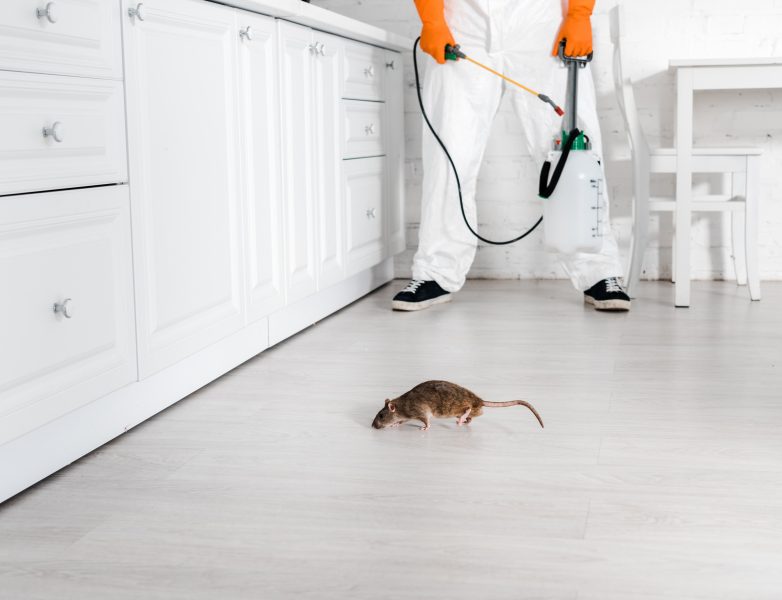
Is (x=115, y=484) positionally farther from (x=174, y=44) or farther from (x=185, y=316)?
(x=174, y=44)

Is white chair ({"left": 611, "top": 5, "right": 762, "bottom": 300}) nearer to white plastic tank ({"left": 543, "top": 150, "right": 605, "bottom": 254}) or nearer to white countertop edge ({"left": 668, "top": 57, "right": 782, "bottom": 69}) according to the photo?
white countertop edge ({"left": 668, "top": 57, "right": 782, "bottom": 69})

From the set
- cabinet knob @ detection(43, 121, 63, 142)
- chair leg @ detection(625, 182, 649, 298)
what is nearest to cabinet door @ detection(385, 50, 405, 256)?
chair leg @ detection(625, 182, 649, 298)

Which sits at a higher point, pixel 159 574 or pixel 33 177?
pixel 33 177

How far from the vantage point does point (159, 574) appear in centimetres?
118

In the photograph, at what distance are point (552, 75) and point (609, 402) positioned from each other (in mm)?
1339

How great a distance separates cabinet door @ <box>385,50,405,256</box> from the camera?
11.2ft

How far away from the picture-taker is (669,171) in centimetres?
305

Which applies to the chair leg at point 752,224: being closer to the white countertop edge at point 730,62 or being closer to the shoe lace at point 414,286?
the white countertop edge at point 730,62

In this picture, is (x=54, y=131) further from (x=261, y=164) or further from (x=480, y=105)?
(x=480, y=105)

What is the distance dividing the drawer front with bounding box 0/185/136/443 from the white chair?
185cm

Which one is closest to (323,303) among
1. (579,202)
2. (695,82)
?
(579,202)

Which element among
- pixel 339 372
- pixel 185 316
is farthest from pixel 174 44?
pixel 339 372

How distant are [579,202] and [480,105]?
47cm

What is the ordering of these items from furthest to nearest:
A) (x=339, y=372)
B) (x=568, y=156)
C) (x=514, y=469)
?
1. (x=568, y=156)
2. (x=339, y=372)
3. (x=514, y=469)
